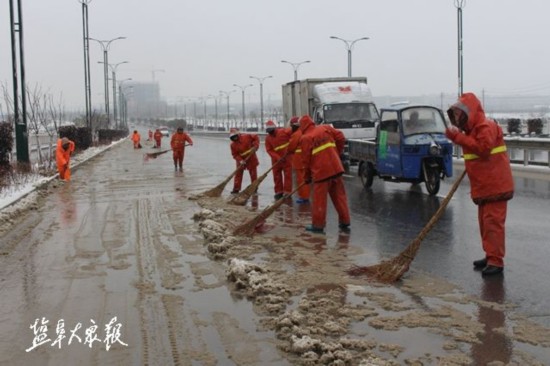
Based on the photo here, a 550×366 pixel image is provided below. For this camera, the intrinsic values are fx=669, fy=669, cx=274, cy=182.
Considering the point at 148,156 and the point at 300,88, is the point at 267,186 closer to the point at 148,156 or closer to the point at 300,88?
the point at 300,88

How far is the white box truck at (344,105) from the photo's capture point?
22.8 m

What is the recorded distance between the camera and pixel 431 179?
14.4 metres

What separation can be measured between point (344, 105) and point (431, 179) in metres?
9.38

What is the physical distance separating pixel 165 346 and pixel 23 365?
994 mm

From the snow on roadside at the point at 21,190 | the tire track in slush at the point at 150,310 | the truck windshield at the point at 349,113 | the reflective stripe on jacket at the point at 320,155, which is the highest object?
the truck windshield at the point at 349,113

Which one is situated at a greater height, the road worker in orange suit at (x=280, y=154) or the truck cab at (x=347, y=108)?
the truck cab at (x=347, y=108)

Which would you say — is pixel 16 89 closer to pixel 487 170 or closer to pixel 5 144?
pixel 5 144

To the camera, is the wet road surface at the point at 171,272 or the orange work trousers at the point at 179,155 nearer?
the wet road surface at the point at 171,272

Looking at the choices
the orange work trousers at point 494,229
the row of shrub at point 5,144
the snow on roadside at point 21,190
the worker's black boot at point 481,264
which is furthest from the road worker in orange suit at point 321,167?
the row of shrub at point 5,144

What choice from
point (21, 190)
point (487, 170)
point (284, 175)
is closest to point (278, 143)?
point (284, 175)

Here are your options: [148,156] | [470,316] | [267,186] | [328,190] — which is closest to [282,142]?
[267,186]

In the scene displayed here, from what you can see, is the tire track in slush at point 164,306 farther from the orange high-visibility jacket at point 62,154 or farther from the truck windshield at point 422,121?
the orange high-visibility jacket at point 62,154

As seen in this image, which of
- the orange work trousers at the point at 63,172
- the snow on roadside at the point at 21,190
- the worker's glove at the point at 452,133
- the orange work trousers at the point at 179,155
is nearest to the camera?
the worker's glove at the point at 452,133

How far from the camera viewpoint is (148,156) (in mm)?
32969
